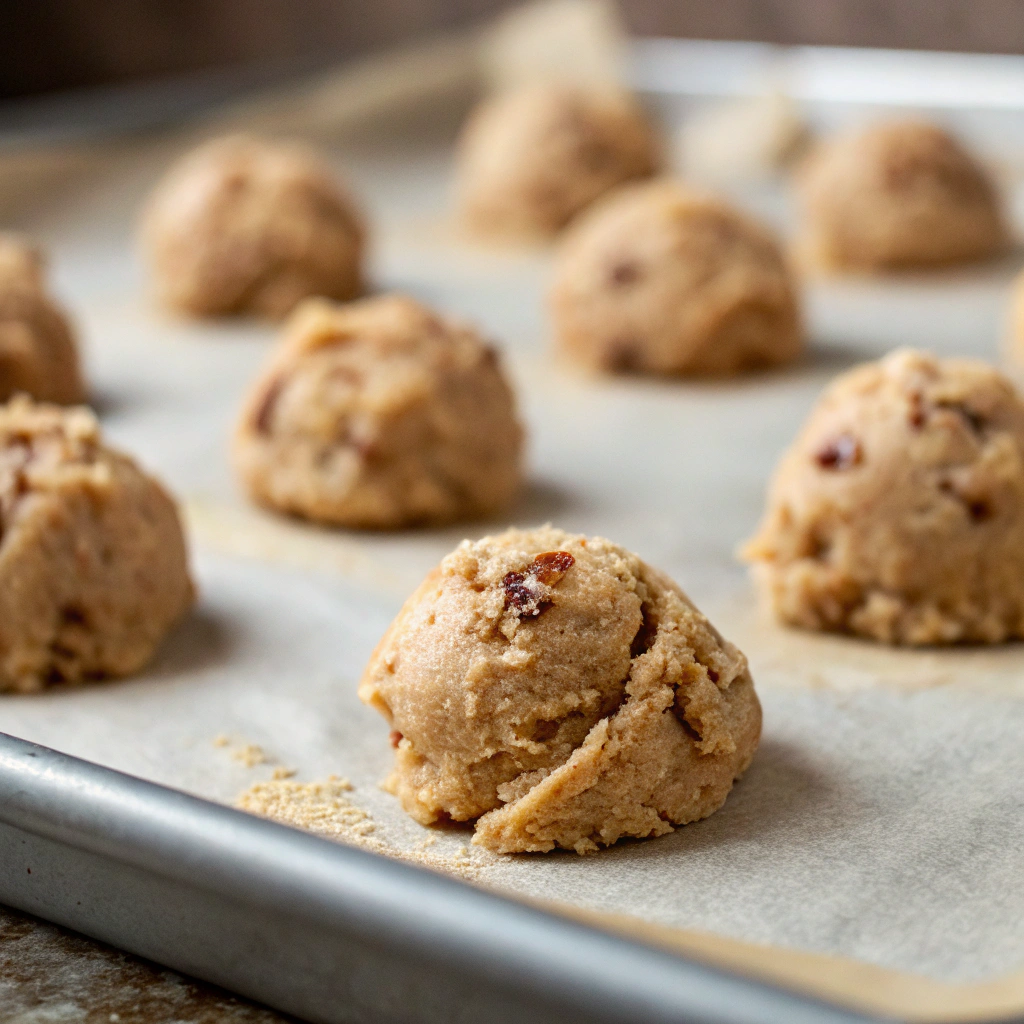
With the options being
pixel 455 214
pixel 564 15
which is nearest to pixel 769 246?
pixel 455 214

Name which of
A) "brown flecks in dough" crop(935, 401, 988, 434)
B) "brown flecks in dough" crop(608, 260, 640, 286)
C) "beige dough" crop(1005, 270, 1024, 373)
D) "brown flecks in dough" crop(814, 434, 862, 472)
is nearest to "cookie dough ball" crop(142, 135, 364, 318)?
"brown flecks in dough" crop(608, 260, 640, 286)

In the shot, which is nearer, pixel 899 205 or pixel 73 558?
pixel 73 558

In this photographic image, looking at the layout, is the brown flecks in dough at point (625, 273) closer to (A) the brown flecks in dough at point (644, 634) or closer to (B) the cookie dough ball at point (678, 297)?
(B) the cookie dough ball at point (678, 297)

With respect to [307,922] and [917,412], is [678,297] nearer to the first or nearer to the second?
[917,412]

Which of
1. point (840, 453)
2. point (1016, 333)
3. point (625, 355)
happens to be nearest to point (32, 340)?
point (625, 355)

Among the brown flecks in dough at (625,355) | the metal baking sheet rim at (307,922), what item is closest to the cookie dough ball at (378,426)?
the brown flecks in dough at (625,355)

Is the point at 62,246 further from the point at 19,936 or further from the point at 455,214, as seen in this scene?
the point at 19,936

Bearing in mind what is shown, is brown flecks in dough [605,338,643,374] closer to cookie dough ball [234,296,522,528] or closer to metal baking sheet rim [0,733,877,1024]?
cookie dough ball [234,296,522,528]
